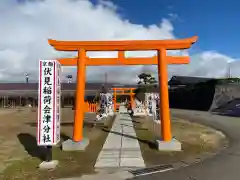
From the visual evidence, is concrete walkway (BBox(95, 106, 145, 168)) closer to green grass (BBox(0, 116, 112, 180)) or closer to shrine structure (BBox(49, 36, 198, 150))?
green grass (BBox(0, 116, 112, 180))

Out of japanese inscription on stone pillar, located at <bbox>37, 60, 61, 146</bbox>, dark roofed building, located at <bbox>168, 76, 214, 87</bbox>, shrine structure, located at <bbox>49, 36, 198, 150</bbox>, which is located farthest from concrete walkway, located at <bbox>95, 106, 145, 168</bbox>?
dark roofed building, located at <bbox>168, 76, 214, 87</bbox>

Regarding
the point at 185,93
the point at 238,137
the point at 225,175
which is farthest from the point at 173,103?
the point at 225,175

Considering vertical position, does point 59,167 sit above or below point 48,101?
below

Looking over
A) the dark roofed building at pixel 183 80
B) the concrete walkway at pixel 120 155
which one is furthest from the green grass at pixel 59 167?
the dark roofed building at pixel 183 80

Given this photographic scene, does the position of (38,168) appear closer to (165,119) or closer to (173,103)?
(165,119)

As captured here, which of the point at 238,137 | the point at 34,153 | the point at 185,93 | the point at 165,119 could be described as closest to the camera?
the point at 34,153

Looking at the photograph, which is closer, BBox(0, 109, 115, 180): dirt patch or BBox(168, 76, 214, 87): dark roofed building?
BBox(0, 109, 115, 180): dirt patch

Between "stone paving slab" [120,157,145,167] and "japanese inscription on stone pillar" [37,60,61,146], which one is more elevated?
"japanese inscription on stone pillar" [37,60,61,146]

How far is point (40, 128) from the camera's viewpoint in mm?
7164

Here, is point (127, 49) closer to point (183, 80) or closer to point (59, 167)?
point (59, 167)

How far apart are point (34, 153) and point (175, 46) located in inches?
227

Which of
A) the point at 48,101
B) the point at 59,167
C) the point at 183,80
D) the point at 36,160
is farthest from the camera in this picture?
the point at 183,80

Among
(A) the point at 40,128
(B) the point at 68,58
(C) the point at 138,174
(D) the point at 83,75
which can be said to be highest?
(B) the point at 68,58

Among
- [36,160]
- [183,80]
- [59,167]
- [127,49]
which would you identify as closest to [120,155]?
[59,167]
